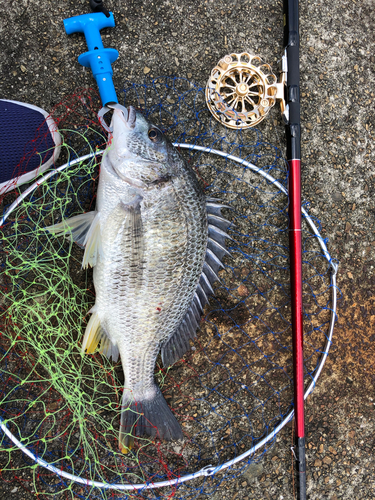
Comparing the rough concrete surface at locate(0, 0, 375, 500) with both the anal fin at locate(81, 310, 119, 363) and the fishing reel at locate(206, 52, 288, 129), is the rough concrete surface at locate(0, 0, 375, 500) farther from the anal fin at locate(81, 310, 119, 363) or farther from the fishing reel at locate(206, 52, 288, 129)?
the anal fin at locate(81, 310, 119, 363)

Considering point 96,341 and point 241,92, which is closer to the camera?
point 96,341

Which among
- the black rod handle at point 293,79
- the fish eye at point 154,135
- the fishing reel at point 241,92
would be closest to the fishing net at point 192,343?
the fishing reel at point 241,92

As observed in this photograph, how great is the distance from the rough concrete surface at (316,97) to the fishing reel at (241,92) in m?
0.11

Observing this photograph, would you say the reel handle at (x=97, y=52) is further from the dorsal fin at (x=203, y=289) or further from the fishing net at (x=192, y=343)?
the dorsal fin at (x=203, y=289)

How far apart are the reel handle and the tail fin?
5.29 ft

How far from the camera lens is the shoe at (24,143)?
190cm

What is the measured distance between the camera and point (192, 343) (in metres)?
2.16

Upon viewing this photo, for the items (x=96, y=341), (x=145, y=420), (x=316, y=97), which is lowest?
(x=145, y=420)

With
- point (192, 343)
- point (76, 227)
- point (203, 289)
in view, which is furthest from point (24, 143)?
point (192, 343)

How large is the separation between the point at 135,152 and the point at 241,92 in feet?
2.80

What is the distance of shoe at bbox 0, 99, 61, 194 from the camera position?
1903 millimetres

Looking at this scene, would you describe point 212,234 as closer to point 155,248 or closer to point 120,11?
point 155,248

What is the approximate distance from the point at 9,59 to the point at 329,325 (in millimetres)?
2609

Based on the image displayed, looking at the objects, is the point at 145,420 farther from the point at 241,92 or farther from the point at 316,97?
the point at 316,97
